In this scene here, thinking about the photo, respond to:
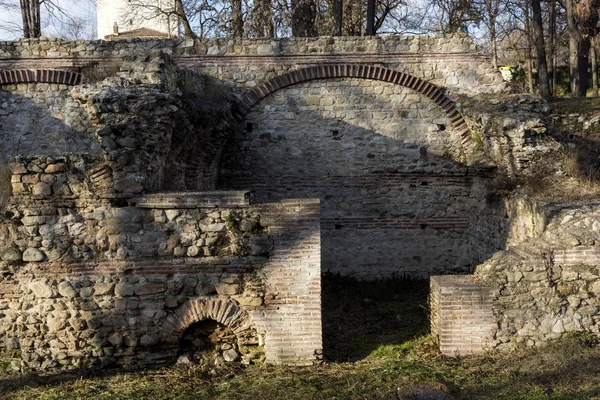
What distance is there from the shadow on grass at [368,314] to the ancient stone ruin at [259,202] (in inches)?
16.2

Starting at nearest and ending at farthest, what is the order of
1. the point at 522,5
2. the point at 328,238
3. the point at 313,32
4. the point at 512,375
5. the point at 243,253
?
the point at 512,375 < the point at 243,253 < the point at 328,238 < the point at 313,32 < the point at 522,5

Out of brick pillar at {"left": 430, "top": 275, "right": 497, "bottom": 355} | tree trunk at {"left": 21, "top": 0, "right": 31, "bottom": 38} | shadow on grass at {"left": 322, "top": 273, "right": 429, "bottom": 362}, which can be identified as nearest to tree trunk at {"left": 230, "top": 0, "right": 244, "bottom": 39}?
tree trunk at {"left": 21, "top": 0, "right": 31, "bottom": 38}

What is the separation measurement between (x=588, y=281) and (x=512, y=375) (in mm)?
1342

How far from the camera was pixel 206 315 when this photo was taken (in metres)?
5.59

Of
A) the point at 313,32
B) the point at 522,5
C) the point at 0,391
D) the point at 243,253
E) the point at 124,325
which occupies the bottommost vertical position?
the point at 0,391

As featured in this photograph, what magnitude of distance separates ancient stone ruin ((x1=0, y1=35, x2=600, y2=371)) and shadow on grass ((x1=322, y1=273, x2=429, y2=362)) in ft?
1.35

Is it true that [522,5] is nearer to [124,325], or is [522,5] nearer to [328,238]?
[328,238]

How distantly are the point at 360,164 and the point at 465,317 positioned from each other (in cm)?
413

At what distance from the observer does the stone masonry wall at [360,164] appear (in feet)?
30.5

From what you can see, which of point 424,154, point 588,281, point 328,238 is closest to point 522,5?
point 424,154

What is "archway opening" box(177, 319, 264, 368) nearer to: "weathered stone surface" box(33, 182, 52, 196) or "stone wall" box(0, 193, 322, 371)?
"stone wall" box(0, 193, 322, 371)

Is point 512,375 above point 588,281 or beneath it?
beneath

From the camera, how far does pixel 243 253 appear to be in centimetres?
559

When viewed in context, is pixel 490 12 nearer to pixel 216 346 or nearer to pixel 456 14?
pixel 456 14
